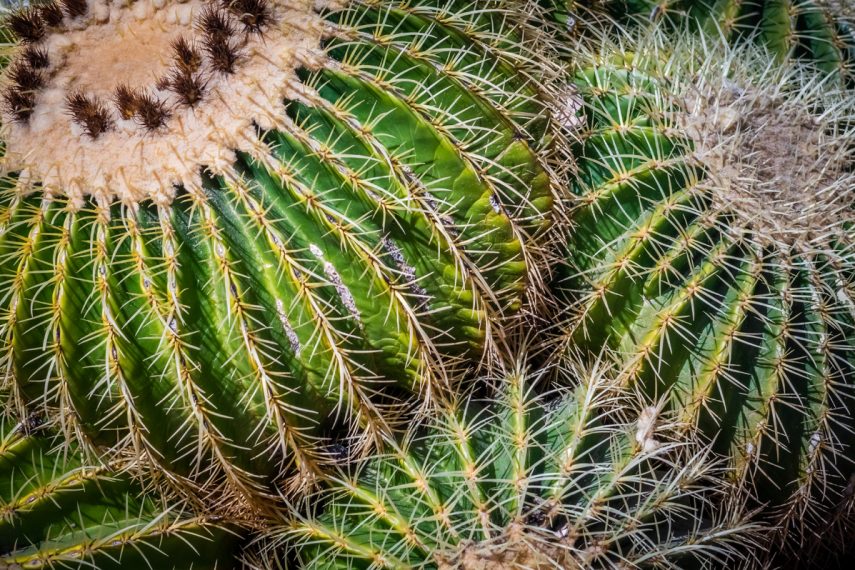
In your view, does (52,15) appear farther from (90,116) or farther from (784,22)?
(784,22)

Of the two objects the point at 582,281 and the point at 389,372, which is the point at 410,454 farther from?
the point at 582,281

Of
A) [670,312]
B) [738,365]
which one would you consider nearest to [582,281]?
[670,312]

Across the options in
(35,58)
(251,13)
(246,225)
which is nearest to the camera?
(246,225)

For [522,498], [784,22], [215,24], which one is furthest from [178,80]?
[784,22]

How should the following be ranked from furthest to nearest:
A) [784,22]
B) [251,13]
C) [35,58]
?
[784,22], [35,58], [251,13]

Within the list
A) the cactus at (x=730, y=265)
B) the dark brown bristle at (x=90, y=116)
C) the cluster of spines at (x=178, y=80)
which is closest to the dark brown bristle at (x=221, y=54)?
the cluster of spines at (x=178, y=80)

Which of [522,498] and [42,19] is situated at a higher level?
[42,19]

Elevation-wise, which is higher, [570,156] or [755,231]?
[570,156]

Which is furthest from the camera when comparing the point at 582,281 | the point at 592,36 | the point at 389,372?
the point at 592,36
